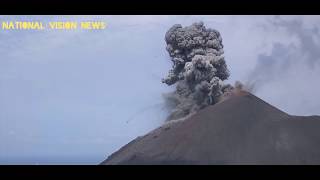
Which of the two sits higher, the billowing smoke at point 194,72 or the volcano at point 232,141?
the billowing smoke at point 194,72

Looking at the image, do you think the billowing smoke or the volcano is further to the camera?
the billowing smoke

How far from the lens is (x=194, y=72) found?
614cm

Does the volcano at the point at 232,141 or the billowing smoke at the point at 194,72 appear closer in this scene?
the volcano at the point at 232,141

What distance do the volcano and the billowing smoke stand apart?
0.19 meters

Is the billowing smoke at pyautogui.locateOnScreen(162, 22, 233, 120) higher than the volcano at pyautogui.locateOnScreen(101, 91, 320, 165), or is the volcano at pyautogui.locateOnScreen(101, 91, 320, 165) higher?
the billowing smoke at pyautogui.locateOnScreen(162, 22, 233, 120)

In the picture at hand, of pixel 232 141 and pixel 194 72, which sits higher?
pixel 194 72

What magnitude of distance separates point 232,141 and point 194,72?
0.96 metres

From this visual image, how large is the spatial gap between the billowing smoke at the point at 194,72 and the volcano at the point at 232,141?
19 centimetres

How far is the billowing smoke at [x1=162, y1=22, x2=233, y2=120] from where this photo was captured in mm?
5648

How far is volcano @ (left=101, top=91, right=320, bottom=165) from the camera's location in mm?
5469

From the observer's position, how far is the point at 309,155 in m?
5.50

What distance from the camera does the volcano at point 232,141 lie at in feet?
17.9
